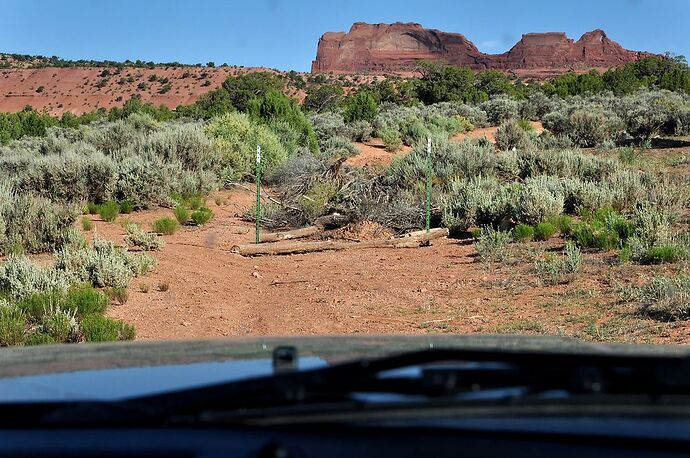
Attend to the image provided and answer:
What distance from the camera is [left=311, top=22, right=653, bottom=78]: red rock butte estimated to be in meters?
153

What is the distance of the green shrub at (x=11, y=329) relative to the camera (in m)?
8.47

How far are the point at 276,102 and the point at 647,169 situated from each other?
54.0ft

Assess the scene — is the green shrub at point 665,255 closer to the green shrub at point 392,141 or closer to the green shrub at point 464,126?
the green shrub at point 392,141

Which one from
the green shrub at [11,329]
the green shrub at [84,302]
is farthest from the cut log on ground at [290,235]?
the green shrub at [11,329]

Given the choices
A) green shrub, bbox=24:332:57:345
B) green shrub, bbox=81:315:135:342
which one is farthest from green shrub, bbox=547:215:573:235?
green shrub, bbox=24:332:57:345

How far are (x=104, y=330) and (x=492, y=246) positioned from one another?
7292 mm

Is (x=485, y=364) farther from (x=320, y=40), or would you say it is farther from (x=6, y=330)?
(x=320, y=40)

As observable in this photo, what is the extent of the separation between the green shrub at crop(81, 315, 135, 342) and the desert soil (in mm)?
484

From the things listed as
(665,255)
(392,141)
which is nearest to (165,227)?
(665,255)

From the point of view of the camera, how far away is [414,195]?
1817 centimetres

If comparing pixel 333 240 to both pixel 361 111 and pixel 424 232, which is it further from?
pixel 361 111

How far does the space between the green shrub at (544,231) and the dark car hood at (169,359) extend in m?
11.2

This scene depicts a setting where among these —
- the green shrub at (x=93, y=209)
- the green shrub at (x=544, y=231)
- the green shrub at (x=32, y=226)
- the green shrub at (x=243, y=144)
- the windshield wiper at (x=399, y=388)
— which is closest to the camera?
the windshield wiper at (x=399, y=388)

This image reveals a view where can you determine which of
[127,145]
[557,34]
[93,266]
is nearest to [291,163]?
[127,145]
